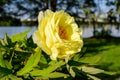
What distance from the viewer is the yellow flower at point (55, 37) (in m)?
1.29

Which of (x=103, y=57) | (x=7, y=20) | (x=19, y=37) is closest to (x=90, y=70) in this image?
(x=103, y=57)

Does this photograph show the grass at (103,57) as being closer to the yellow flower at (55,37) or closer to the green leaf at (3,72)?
the yellow flower at (55,37)

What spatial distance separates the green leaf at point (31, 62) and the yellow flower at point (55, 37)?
0.19 feet

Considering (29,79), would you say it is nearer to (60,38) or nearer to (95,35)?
(60,38)

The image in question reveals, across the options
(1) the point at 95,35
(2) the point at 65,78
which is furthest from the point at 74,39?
(1) the point at 95,35

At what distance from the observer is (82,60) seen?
1.55 m

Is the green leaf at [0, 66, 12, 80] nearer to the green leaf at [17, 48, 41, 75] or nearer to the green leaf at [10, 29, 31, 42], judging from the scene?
the green leaf at [17, 48, 41, 75]

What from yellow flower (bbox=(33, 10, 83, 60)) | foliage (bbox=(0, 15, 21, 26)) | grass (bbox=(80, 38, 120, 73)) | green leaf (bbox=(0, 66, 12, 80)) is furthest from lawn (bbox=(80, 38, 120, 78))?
foliage (bbox=(0, 15, 21, 26))

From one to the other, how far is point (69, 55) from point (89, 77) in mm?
251

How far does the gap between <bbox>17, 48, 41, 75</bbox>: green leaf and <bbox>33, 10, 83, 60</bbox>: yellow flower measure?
6 centimetres

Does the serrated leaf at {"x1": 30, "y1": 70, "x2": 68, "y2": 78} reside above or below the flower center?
below

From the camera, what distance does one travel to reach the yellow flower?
1.29m

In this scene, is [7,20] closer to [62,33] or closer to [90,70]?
[90,70]

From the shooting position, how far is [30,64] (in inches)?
53.9
